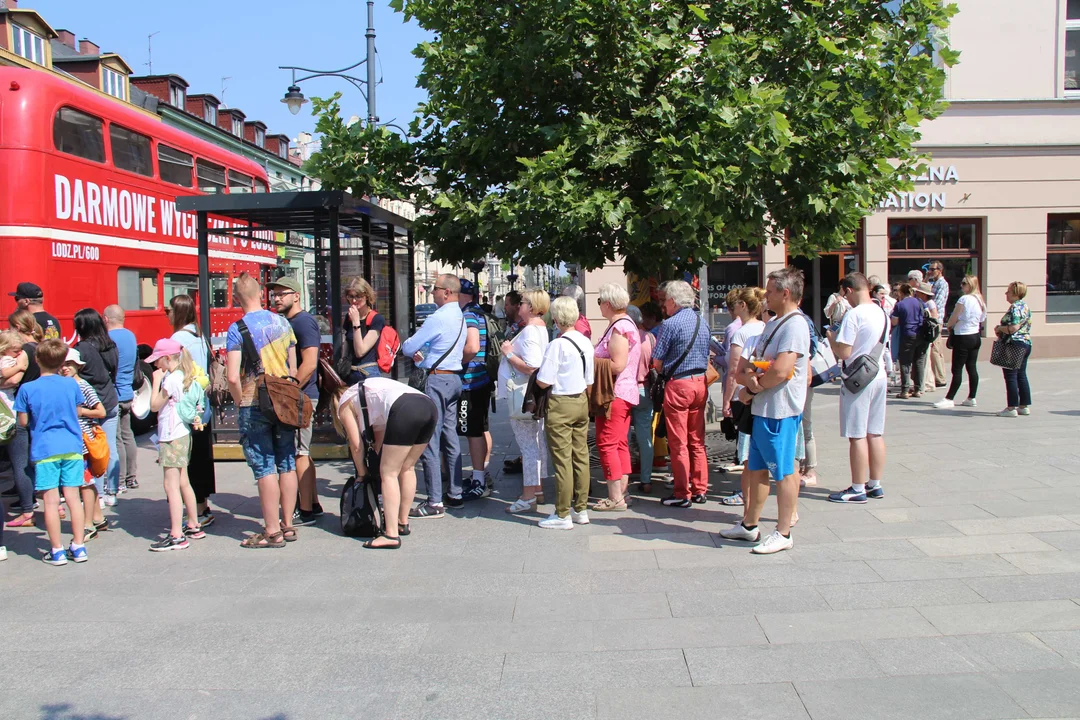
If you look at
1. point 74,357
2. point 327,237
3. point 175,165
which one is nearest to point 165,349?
point 74,357

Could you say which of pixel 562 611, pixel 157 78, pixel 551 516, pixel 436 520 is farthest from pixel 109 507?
pixel 157 78

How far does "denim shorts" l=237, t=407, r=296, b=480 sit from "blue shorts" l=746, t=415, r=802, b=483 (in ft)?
10.7

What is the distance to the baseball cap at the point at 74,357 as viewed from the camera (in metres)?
6.43

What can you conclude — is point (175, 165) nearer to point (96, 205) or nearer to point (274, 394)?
point (96, 205)

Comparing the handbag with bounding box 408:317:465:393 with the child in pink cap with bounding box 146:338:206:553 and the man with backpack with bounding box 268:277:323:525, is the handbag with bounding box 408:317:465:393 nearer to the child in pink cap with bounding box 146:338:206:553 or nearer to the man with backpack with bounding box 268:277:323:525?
the man with backpack with bounding box 268:277:323:525

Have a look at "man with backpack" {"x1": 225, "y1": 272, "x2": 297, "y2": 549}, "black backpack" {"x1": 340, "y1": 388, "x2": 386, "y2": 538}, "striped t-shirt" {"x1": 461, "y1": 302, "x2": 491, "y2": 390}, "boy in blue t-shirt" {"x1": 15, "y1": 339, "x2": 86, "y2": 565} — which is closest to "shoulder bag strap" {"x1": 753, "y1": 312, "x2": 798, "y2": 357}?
"striped t-shirt" {"x1": 461, "y1": 302, "x2": 491, "y2": 390}

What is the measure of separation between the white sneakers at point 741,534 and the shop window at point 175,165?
32.6ft

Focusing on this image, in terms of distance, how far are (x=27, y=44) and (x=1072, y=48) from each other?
94.2ft

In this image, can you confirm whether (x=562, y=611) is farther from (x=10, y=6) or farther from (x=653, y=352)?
(x=10, y=6)

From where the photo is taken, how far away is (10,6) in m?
27.8

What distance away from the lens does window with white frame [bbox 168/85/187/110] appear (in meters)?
34.1

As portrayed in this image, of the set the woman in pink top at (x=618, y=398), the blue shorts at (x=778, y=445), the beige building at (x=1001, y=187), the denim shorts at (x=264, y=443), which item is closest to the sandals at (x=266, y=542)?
the denim shorts at (x=264, y=443)

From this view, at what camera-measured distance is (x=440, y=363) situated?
6855 mm

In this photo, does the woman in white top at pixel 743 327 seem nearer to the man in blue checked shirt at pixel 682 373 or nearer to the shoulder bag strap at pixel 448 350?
the man in blue checked shirt at pixel 682 373
